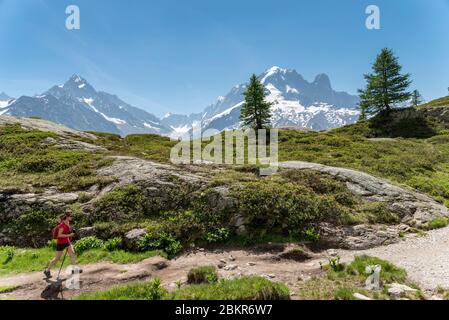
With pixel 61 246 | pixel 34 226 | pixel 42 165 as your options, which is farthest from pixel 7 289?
pixel 42 165

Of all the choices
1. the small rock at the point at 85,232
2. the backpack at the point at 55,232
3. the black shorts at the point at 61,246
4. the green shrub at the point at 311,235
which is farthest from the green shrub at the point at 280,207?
the backpack at the point at 55,232

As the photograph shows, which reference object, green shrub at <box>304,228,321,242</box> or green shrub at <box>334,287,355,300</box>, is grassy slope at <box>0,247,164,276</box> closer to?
green shrub at <box>304,228,321,242</box>

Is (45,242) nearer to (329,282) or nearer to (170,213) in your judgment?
(170,213)

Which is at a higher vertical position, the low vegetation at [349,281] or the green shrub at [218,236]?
the green shrub at [218,236]

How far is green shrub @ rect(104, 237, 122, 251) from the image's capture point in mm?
15568

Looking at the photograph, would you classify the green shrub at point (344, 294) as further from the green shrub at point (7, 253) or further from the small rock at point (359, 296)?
the green shrub at point (7, 253)

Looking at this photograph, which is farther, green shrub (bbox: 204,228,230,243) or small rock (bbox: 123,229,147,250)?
green shrub (bbox: 204,228,230,243)

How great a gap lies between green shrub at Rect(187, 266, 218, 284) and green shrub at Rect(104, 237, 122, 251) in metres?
5.36

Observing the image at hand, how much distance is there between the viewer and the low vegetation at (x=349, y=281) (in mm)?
9789

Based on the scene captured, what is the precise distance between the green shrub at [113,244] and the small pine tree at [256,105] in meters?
50.1

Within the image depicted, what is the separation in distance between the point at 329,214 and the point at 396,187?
8.12 meters

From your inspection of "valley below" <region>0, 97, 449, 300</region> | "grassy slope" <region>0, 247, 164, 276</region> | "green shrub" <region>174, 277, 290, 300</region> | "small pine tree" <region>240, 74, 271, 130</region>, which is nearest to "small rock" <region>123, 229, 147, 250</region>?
"valley below" <region>0, 97, 449, 300</region>
